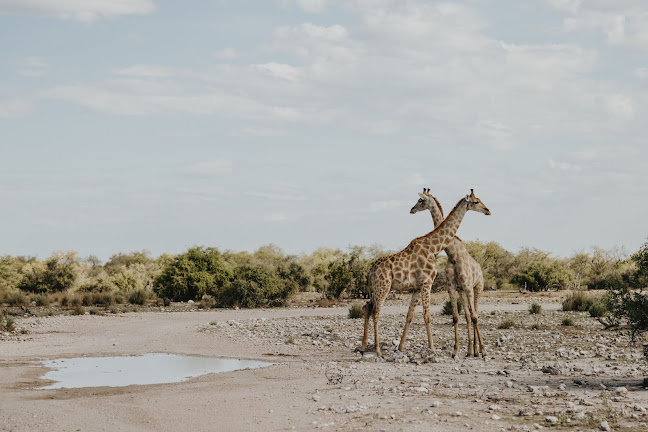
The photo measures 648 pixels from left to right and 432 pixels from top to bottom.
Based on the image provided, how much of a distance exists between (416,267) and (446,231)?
108 centimetres

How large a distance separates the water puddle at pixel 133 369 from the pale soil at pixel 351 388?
1.83ft

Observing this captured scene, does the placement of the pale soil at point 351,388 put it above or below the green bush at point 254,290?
below

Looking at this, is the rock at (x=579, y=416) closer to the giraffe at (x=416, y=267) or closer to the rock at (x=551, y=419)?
the rock at (x=551, y=419)

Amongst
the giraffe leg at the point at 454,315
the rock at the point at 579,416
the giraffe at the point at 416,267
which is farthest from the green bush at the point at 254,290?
the rock at the point at 579,416

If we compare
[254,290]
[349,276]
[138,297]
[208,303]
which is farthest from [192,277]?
[349,276]

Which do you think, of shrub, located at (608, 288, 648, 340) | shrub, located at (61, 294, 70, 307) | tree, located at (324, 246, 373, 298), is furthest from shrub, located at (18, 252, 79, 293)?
shrub, located at (608, 288, 648, 340)

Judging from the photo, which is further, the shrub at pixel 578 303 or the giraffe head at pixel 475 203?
the shrub at pixel 578 303

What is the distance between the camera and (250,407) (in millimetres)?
12031

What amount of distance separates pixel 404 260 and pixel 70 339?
460 inches

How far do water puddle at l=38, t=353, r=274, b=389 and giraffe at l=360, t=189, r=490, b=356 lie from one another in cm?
296

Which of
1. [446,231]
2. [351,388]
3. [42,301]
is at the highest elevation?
[446,231]

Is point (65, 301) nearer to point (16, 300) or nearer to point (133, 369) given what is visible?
point (16, 300)

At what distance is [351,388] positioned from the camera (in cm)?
1324

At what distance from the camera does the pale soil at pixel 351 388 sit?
424 inches
